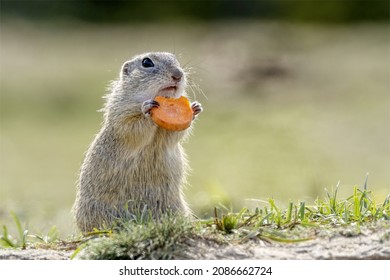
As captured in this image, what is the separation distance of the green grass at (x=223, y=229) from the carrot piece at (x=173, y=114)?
697 mm

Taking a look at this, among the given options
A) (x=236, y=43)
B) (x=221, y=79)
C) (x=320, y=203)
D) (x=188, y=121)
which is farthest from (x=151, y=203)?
(x=236, y=43)

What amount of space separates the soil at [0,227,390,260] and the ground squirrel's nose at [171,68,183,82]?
180cm

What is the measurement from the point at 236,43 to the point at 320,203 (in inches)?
→ 486

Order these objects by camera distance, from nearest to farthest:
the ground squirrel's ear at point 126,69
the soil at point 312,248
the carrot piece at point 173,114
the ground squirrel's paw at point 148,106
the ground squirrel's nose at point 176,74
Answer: the soil at point 312,248, the carrot piece at point 173,114, the ground squirrel's paw at point 148,106, the ground squirrel's nose at point 176,74, the ground squirrel's ear at point 126,69

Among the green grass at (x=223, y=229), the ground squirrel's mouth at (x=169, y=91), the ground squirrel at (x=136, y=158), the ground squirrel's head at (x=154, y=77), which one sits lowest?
the green grass at (x=223, y=229)

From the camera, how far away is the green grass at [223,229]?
4.96 meters

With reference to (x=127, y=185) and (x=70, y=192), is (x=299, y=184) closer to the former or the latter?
(x=70, y=192)

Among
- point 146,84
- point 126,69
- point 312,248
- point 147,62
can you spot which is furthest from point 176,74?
point 312,248

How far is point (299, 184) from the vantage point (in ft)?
36.9

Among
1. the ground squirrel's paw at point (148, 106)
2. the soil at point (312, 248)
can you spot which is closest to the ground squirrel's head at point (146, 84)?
the ground squirrel's paw at point (148, 106)

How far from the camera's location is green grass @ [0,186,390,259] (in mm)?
4957

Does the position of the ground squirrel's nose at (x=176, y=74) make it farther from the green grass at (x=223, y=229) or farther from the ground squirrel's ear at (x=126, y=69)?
the green grass at (x=223, y=229)

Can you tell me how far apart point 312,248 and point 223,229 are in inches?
22.0

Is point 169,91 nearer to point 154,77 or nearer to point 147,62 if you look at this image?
point 154,77
